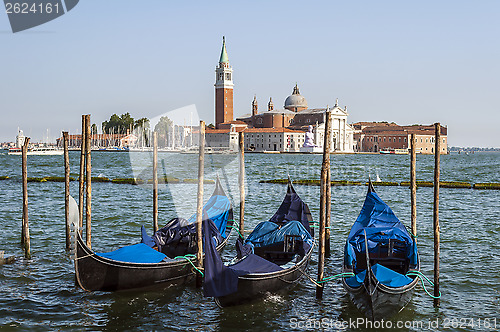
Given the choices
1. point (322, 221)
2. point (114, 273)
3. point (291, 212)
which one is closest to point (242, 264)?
point (322, 221)

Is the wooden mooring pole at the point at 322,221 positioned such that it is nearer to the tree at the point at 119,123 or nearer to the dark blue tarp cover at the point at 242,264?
the dark blue tarp cover at the point at 242,264

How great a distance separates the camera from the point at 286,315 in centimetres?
734

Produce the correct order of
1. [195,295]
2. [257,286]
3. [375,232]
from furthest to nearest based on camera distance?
[375,232] < [195,295] < [257,286]

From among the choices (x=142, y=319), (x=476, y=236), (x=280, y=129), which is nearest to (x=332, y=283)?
(x=142, y=319)

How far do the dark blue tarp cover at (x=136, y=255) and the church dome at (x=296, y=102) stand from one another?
323 feet

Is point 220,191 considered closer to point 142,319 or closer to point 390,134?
point 142,319

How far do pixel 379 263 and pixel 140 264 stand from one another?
379 centimetres

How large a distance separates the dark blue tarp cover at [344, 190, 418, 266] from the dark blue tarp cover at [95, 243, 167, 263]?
2.99 m

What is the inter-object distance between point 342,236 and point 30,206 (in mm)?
11317

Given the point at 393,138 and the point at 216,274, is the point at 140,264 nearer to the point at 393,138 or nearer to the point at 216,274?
the point at 216,274

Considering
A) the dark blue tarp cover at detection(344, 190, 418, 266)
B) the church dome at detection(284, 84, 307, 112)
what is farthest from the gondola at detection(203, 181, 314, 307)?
the church dome at detection(284, 84, 307, 112)

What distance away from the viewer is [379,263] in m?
8.34

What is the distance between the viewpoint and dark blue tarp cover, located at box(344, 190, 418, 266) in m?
8.15

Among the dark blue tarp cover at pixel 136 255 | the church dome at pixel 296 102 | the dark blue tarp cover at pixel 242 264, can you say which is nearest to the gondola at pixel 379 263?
the dark blue tarp cover at pixel 242 264
